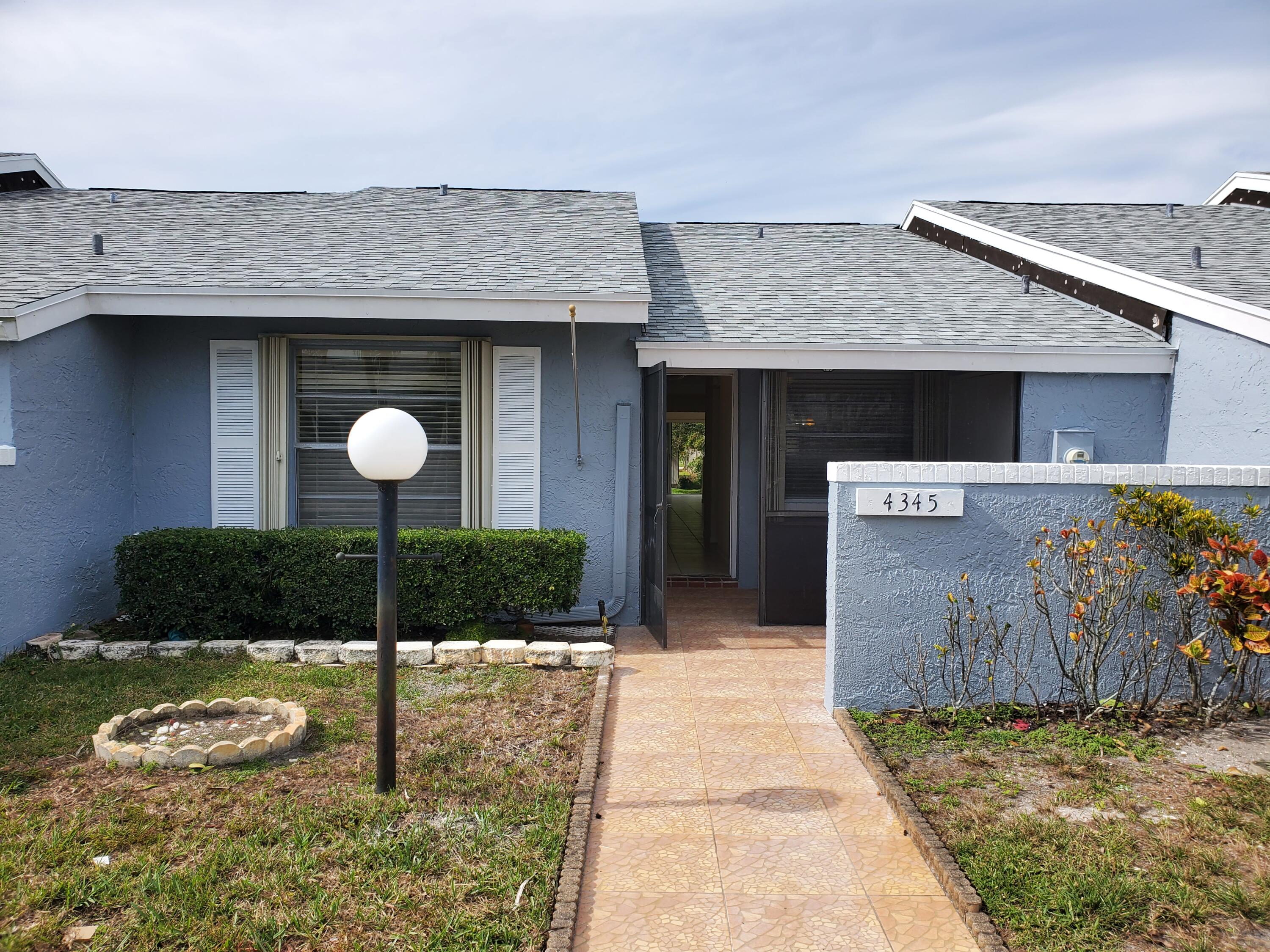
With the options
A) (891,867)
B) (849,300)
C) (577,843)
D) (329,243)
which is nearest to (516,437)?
(329,243)

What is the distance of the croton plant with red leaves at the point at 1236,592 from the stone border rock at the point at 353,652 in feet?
12.3

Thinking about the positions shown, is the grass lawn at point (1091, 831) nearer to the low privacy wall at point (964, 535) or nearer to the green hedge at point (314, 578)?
the low privacy wall at point (964, 535)

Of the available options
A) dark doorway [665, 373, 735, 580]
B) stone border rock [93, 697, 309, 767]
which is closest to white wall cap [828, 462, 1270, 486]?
dark doorway [665, 373, 735, 580]

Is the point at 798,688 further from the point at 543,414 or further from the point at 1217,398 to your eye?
the point at 1217,398

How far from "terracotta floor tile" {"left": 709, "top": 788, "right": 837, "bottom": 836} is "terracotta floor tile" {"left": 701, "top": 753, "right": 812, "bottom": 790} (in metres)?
0.08

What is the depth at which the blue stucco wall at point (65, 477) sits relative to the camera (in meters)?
6.02

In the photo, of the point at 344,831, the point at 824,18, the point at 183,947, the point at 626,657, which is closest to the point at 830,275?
the point at 824,18

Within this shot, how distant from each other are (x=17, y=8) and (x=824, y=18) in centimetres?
747

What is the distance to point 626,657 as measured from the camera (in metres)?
6.55

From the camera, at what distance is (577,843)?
348 centimetres

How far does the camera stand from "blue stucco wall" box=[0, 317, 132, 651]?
6.02 metres

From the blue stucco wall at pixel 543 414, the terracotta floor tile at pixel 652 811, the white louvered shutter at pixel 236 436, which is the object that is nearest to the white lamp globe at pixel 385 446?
the terracotta floor tile at pixel 652 811

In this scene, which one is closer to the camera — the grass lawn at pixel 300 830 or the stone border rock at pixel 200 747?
the grass lawn at pixel 300 830

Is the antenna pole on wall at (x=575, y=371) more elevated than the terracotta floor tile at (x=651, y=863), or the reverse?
the antenna pole on wall at (x=575, y=371)
